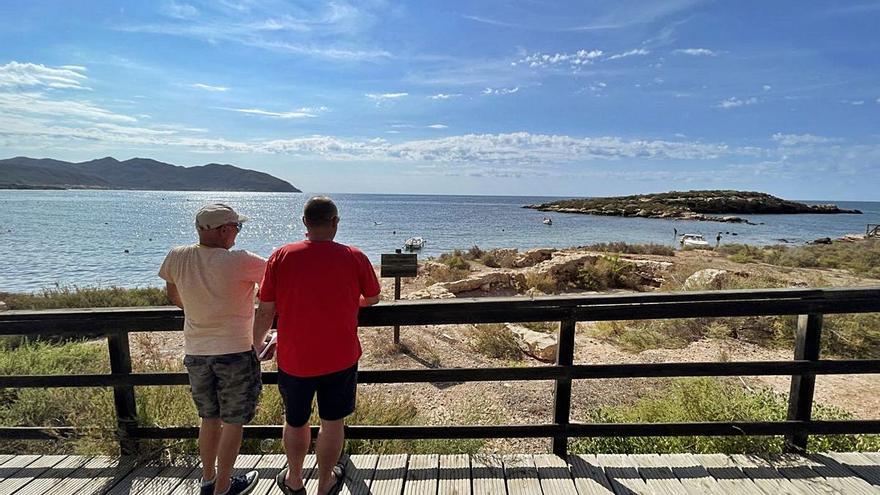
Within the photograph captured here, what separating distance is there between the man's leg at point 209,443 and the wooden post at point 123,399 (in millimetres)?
777

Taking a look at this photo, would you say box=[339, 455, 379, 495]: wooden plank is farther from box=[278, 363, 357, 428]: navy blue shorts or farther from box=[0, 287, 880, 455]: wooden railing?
box=[278, 363, 357, 428]: navy blue shorts

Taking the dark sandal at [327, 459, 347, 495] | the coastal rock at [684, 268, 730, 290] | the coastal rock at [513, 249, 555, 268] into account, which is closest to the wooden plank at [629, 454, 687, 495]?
the dark sandal at [327, 459, 347, 495]

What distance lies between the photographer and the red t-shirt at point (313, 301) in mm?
2107

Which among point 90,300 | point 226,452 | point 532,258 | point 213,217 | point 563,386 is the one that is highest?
point 213,217

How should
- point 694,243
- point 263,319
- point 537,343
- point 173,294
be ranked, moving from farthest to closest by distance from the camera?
point 694,243, point 537,343, point 173,294, point 263,319

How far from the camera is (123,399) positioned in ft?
9.27

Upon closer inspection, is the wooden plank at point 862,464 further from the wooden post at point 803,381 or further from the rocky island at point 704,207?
the rocky island at point 704,207

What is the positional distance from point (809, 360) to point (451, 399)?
4250 mm

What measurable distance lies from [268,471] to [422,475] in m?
0.92

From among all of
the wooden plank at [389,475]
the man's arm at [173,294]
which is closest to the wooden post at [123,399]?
the man's arm at [173,294]

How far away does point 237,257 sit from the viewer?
2.22 m

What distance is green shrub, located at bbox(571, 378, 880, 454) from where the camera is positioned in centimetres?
316

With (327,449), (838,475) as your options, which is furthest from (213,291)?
(838,475)

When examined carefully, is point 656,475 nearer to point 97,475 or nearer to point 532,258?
point 97,475
